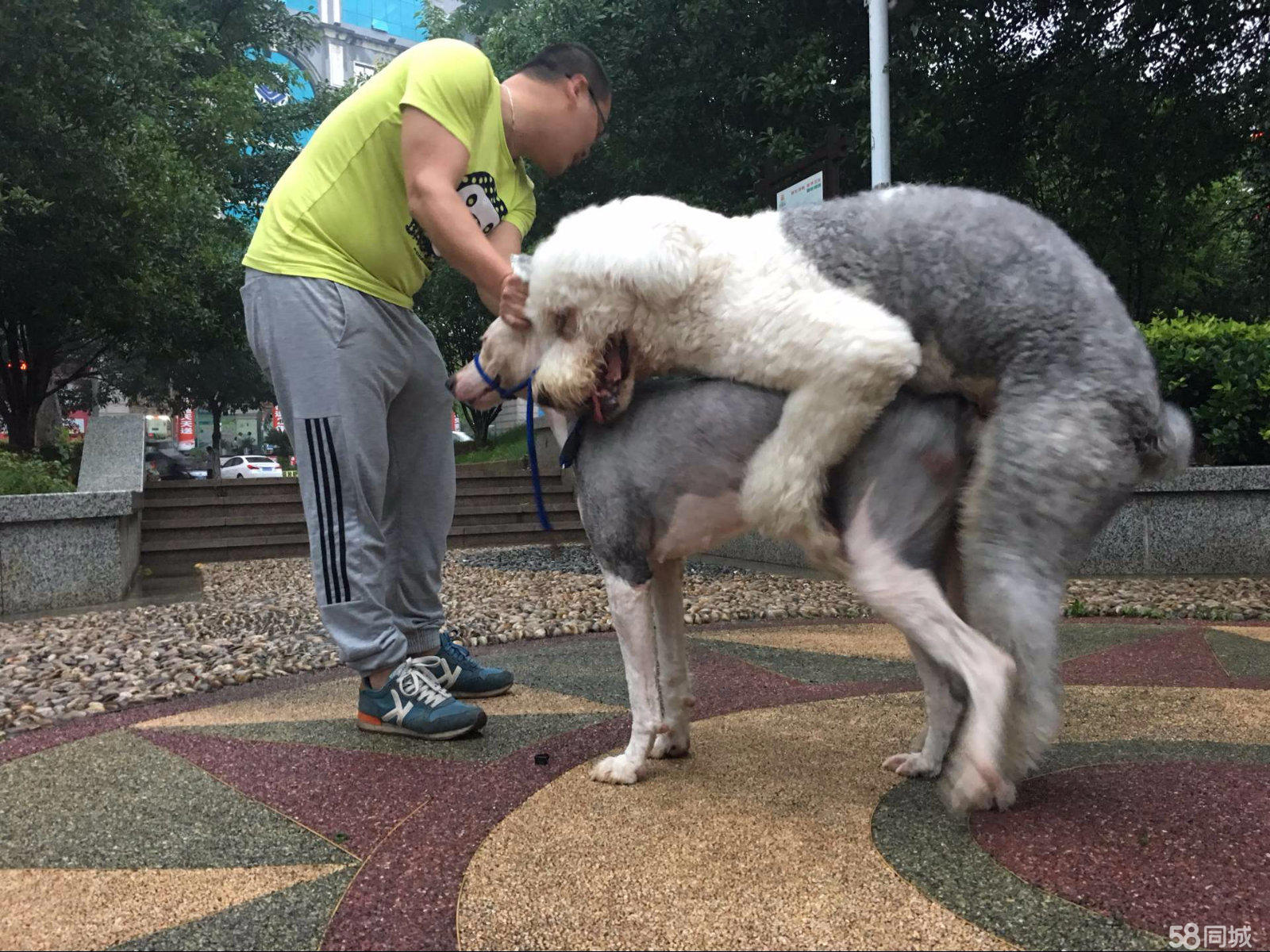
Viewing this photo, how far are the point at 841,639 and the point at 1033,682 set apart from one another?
8.92ft

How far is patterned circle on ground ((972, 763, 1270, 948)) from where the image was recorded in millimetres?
1656

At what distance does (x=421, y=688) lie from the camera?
2943mm

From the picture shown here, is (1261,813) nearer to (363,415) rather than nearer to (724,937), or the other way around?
(724,937)

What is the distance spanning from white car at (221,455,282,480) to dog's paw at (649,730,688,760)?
106ft

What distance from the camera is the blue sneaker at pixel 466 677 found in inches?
135

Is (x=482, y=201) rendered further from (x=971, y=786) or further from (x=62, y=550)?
(x=62, y=550)

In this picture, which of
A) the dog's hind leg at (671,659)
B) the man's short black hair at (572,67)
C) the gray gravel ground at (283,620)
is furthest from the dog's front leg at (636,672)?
the gray gravel ground at (283,620)

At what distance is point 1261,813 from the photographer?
2037 mm

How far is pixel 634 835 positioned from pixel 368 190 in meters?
2.04

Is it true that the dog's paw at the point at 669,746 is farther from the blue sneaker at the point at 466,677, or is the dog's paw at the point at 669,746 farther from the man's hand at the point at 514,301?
the man's hand at the point at 514,301

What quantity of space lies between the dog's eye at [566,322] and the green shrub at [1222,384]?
5858 mm

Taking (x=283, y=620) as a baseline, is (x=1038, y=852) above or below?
above

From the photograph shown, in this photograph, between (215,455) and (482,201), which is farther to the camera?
(215,455)

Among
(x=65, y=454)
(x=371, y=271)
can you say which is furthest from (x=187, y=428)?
(x=371, y=271)
